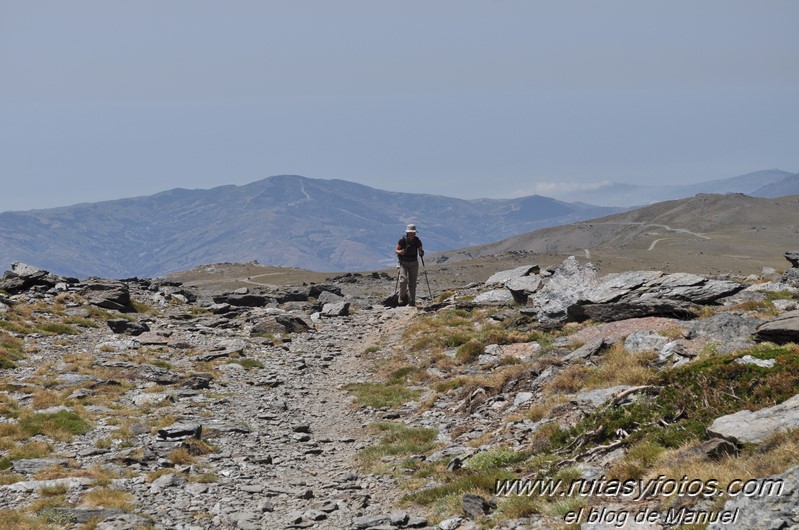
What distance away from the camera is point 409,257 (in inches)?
1380

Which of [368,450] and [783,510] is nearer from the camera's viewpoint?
[783,510]

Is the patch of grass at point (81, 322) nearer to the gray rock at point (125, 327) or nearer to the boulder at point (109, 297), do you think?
the gray rock at point (125, 327)

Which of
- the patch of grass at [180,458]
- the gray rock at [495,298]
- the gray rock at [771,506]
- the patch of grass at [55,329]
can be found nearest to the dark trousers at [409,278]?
the gray rock at [495,298]

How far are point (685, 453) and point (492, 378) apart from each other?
919 centimetres

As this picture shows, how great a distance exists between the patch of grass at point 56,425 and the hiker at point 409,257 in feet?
65.7

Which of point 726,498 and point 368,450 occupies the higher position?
point 726,498

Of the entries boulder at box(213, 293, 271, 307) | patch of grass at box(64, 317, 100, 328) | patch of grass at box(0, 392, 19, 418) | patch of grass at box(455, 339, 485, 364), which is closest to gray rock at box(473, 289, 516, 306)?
patch of grass at box(455, 339, 485, 364)

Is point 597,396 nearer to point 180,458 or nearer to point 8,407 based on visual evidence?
point 180,458

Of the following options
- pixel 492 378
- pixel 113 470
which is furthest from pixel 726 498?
pixel 113 470

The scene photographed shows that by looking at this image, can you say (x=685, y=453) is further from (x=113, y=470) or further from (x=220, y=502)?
(x=113, y=470)

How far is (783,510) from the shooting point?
651 centimetres

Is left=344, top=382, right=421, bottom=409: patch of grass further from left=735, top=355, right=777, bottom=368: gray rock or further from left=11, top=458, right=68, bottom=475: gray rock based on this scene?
left=735, top=355, right=777, bottom=368: gray rock

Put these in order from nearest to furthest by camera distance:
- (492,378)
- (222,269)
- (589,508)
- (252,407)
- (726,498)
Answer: (726,498), (589,508), (492,378), (252,407), (222,269)

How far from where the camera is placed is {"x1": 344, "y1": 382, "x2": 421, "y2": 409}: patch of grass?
19562 millimetres
